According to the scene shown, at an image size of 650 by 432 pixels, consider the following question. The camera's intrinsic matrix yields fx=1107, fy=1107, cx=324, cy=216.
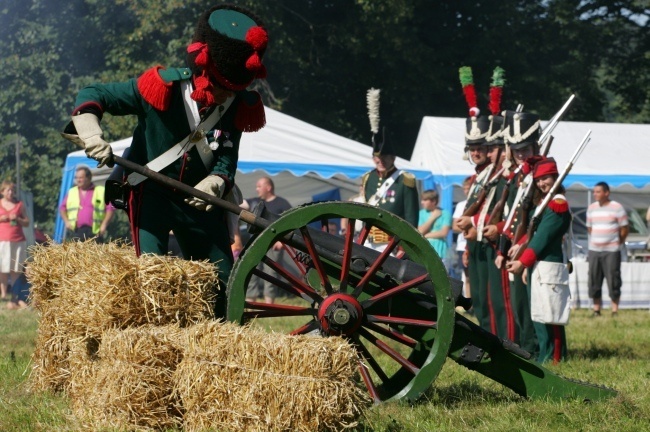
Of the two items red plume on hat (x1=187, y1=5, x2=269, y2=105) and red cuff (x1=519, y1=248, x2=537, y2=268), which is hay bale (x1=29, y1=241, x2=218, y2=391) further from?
red cuff (x1=519, y1=248, x2=537, y2=268)

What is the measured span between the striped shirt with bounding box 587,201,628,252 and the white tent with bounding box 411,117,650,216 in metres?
1.46

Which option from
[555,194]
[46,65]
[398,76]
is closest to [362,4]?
[398,76]

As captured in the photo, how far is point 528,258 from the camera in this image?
746 centimetres

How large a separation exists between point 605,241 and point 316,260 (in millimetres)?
8860

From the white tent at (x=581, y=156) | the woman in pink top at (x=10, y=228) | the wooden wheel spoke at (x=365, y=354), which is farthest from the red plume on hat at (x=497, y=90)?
the woman in pink top at (x=10, y=228)

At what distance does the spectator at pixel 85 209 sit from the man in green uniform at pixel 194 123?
700cm

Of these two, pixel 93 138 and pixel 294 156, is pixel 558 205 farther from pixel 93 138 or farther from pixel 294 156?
pixel 294 156

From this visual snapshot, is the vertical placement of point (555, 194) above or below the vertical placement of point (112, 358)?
above

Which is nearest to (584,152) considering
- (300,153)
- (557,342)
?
(300,153)

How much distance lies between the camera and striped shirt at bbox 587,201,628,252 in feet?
42.5

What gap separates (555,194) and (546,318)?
853 mm

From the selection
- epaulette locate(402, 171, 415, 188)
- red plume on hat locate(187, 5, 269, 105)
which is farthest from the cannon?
epaulette locate(402, 171, 415, 188)

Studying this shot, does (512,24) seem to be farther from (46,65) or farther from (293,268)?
(293,268)

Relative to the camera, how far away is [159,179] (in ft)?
16.1
